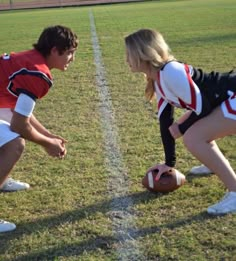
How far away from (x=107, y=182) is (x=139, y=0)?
41.9 metres

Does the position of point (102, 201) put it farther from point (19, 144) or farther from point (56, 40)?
point (56, 40)

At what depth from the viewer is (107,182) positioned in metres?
4.37

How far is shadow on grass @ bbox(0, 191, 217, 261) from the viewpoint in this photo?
321cm

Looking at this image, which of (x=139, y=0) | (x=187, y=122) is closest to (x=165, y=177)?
(x=187, y=122)

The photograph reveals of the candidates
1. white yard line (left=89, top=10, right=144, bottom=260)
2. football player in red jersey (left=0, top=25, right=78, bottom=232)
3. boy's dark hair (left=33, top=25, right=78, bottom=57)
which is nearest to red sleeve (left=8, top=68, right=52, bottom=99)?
football player in red jersey (left=0, top=25, right=78, bottom=232)

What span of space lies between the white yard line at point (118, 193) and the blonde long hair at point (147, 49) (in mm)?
Result: 1102

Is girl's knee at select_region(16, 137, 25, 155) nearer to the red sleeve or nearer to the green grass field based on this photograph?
the red sleeve

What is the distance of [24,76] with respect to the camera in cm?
345

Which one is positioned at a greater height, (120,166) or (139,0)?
(120,166)

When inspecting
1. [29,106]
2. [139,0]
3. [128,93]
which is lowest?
[139,0]

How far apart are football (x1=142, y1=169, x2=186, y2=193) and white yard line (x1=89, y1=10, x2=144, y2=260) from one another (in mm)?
198

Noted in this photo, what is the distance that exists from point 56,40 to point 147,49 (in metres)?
0.65

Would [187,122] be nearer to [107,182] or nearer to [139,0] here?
[107,182]

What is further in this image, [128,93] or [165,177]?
[128,93]
